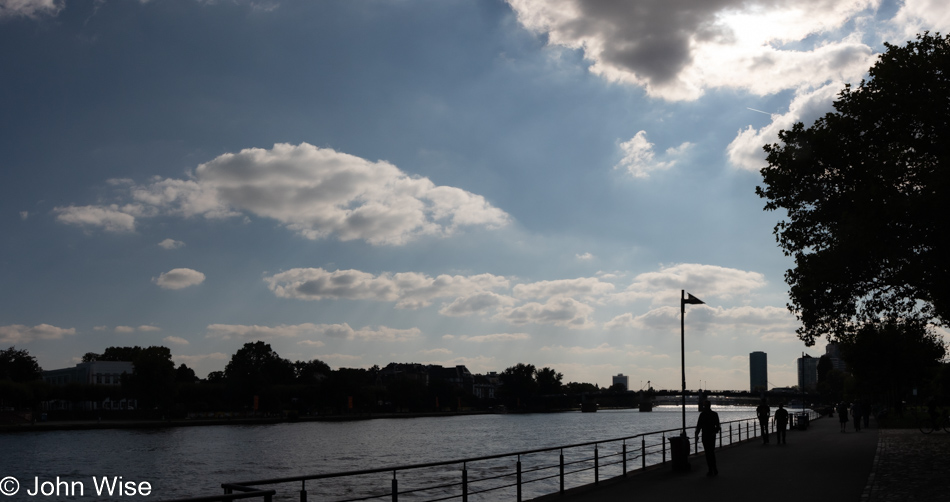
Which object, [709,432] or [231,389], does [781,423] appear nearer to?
[709,432]

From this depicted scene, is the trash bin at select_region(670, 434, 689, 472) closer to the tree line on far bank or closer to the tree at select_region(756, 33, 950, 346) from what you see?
the tree at select_region(756, 33, 950, 346)

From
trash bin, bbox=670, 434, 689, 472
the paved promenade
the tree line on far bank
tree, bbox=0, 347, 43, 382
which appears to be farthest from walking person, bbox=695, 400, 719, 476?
tree, bbox=0, 347, 43, 382

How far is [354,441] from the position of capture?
90.7 m

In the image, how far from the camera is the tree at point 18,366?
13838 centimetres

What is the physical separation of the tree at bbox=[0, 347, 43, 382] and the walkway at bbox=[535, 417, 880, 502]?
144693 millimetres

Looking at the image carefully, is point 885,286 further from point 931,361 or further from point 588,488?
point 931,361

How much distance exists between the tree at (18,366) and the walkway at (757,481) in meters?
145

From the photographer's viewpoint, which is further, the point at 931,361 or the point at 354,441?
the point at 354,441

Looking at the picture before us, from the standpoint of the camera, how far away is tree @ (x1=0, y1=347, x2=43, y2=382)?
138 metres

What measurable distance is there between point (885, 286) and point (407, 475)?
31267 mm

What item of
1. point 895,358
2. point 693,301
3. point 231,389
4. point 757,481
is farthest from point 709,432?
point 231,389

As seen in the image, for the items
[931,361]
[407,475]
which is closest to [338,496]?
[407,475]

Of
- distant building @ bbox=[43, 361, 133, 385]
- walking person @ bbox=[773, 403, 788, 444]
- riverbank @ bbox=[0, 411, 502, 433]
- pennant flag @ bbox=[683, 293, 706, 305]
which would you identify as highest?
pennant flag @ bbox=[683, 293, 706, 305]

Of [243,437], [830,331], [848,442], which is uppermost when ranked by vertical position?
[830,331]
